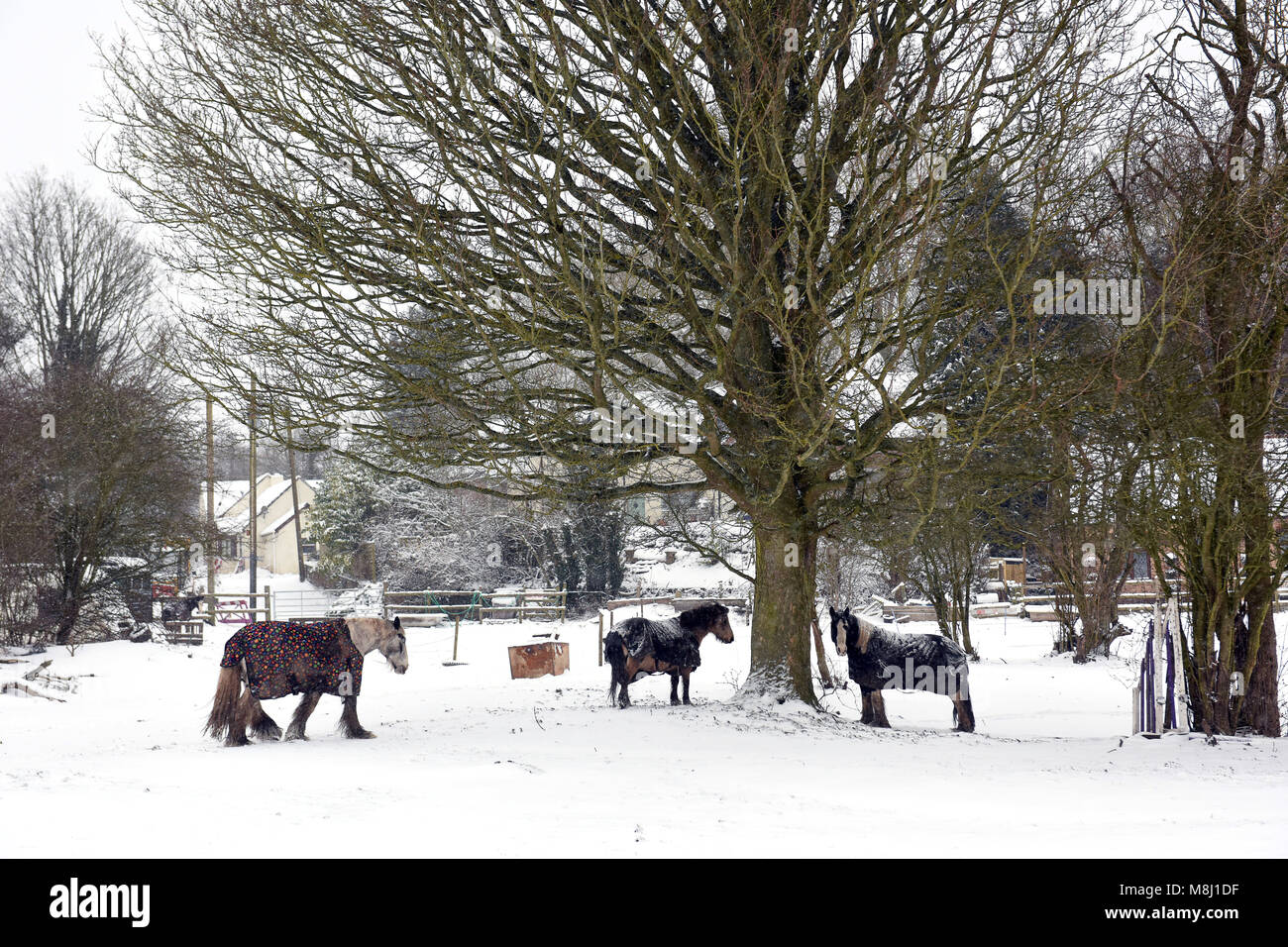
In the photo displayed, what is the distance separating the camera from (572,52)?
1048 cm

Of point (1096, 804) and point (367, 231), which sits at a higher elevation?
point (367, 231)

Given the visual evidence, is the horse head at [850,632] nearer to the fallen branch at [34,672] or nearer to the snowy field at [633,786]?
the snowy field at [633,786]

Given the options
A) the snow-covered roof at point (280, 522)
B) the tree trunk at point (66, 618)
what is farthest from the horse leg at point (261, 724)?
the snow-covered roof at point (280, 522)

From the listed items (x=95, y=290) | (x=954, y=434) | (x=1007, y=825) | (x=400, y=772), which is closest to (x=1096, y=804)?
(x=1007, y=825)

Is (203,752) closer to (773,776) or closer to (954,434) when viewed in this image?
(773,776)

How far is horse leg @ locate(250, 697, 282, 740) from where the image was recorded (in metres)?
9.66

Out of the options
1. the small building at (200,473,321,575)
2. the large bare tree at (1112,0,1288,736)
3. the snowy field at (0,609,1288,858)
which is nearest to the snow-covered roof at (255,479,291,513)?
the small building at (200,473,321,575)

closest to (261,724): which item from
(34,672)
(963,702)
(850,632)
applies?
(850,632)

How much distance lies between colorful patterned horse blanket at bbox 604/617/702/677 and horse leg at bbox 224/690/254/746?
4227mm

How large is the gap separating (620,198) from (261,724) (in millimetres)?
6738

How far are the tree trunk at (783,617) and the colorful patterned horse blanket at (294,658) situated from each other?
4676mm

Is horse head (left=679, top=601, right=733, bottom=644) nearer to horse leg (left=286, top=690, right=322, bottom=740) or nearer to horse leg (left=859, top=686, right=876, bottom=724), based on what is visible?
horse leg (left=859, top=686, right=876, bottom=724)

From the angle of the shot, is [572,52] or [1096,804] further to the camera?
[572,52]

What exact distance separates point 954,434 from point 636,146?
4540 millimetres
